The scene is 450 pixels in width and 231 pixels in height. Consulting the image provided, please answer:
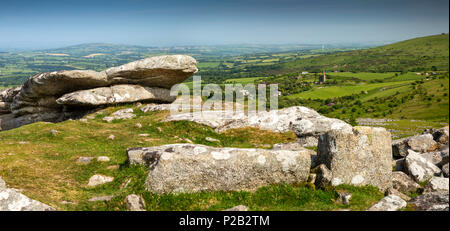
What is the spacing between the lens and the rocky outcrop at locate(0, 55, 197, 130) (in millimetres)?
32600

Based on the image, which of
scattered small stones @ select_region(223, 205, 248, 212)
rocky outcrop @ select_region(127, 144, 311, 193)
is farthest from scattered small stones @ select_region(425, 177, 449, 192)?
scattered small stones @ select_region(223, 205, 248, 212)

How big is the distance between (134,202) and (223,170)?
409 cm

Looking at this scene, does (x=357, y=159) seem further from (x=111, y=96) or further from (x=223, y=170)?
(x=111, y=96)

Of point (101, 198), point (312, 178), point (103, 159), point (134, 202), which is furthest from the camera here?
point (103, 159)

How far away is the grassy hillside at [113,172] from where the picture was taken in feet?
36.9

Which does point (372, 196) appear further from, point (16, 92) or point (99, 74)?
point (16, 92)

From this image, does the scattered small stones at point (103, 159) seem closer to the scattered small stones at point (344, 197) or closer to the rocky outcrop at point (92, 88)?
the scattered small stones at point (344, 197)

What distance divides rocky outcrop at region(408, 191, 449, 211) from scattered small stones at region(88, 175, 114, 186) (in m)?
14.5

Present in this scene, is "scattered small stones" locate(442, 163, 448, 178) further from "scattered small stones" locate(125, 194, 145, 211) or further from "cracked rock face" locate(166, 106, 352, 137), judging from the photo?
"scattered small stones" locate(125, 194, 145, 211)

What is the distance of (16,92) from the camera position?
3919 cm

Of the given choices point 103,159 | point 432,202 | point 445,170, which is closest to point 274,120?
point 445,170

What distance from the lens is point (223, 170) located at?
40.2 feet
